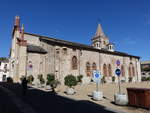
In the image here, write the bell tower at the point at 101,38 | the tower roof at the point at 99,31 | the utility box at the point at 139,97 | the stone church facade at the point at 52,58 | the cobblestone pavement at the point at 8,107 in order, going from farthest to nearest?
the tower roof at the point at 99,31, the bell tower at the point at 101,38, the stone church facade at the point at 52,58, the utility box at the point at 139,97, the cobblestone pavement at the point at 8,107

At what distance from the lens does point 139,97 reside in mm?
9562

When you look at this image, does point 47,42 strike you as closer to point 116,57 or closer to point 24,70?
point 24,70

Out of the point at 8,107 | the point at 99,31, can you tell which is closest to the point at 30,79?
the point at 8,107

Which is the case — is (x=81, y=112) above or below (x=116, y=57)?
below

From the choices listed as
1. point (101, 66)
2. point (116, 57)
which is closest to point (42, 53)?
point (101, 66)

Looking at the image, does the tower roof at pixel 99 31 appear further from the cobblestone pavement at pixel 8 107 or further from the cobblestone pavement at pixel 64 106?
the cobblestone pavement at pixel 8 107

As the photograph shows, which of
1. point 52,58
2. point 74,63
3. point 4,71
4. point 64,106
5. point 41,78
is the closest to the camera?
point 64,106

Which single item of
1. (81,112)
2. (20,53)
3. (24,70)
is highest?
(20,53)

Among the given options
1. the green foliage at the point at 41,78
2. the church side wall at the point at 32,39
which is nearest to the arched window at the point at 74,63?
the green foliage at the point at 41,78

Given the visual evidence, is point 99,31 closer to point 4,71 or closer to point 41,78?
point 4,71

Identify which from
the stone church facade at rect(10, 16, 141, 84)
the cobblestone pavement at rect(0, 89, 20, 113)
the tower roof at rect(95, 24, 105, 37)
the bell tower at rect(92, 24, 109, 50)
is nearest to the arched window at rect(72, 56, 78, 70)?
the stone church facade at rect(10, 16, 141, 84)

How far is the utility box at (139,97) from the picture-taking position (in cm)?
912

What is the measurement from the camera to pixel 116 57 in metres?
44.5

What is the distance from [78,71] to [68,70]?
2.93m
